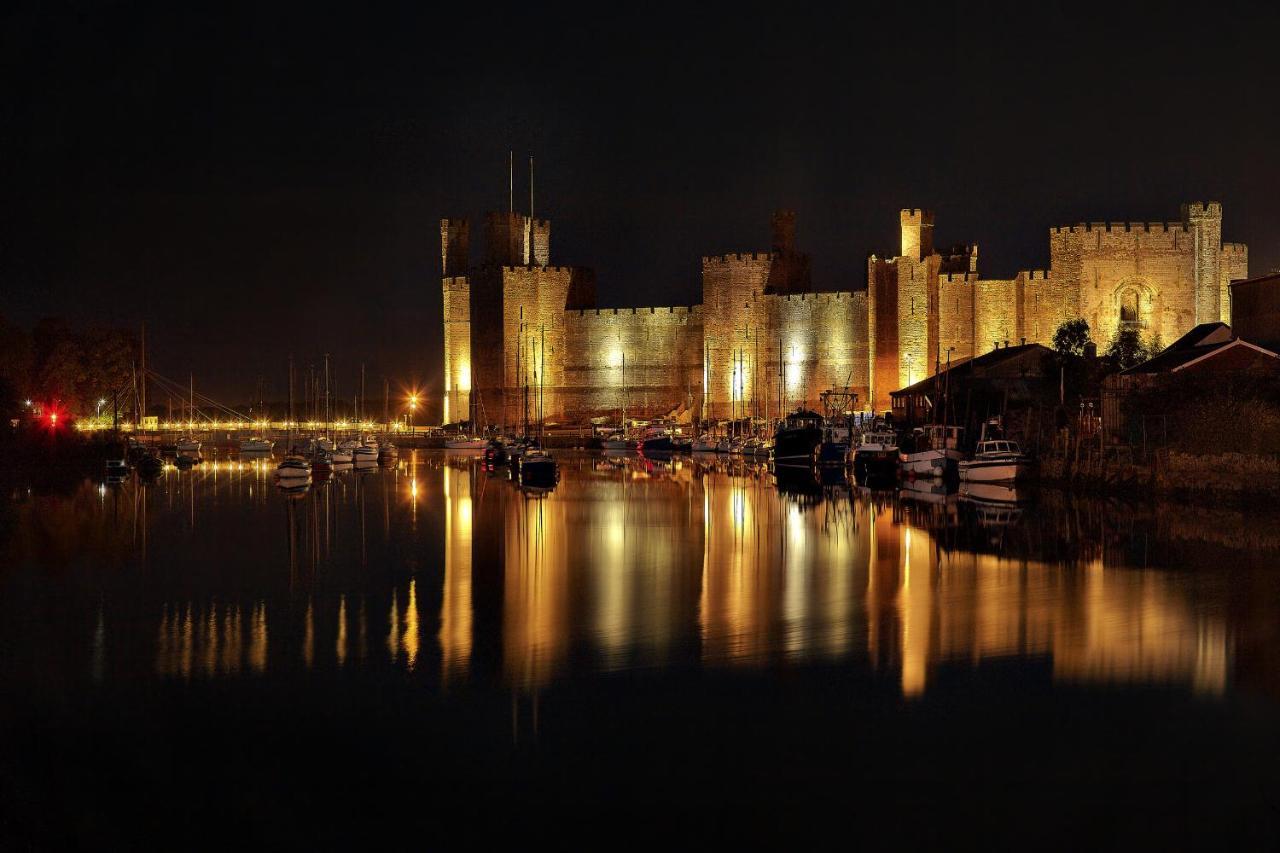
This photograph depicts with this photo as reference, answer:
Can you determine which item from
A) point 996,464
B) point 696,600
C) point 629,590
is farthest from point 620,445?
point 696,600

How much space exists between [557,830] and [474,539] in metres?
10.2

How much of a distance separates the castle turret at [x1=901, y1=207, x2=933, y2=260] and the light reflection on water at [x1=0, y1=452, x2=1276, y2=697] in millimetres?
15935

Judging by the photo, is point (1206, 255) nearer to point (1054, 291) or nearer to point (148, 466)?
point (1054, 291)

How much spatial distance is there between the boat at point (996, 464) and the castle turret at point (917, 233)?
13.3 metres

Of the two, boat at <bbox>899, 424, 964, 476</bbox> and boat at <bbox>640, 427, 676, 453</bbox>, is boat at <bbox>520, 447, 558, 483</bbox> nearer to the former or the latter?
boat at <bbox>899, 424, 964, 476</bbox>

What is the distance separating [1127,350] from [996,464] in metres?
7.02

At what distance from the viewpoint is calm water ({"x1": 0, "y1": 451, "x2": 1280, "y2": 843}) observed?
643cm

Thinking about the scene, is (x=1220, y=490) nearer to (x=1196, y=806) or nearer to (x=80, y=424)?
(x=1196, y=806)

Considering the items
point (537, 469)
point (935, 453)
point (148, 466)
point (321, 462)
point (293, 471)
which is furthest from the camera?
point (321, 462)

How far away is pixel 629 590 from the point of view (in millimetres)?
12125

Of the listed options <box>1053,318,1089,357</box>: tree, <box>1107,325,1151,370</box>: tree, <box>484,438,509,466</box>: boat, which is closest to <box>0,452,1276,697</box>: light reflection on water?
<box>1107,325,1151,370</box>: tree

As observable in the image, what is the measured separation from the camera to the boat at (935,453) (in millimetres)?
25767

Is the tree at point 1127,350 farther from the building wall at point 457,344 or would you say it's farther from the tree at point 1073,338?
the building wall at point 457,344

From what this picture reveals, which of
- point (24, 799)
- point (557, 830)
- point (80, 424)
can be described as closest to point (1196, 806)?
point (557, 830)
